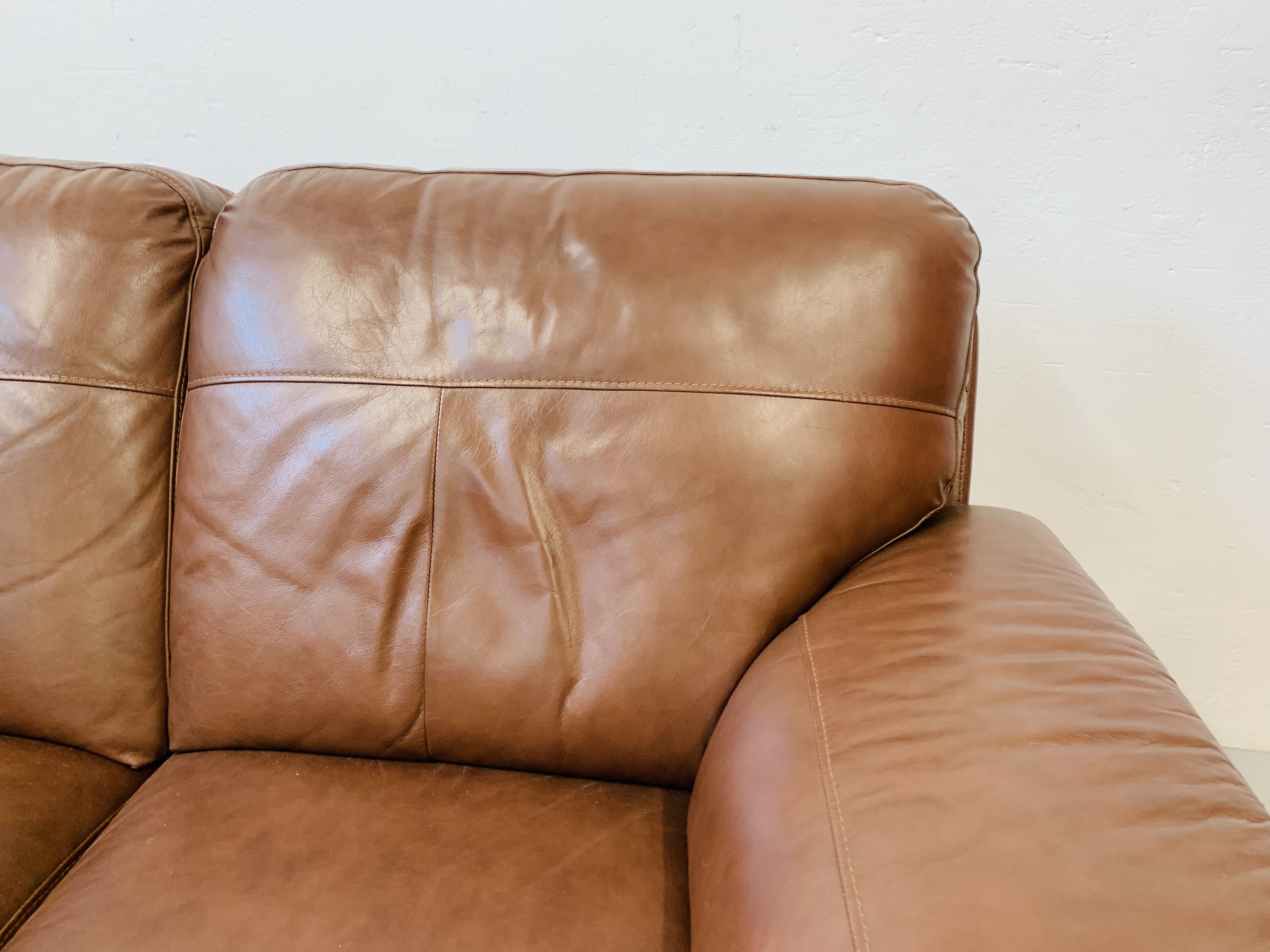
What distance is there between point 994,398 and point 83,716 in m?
1.18

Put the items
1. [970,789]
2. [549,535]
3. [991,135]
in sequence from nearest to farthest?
1. [970,789]
2. [549,535]
3. [991,135]

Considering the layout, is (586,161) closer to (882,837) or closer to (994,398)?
(994,398)

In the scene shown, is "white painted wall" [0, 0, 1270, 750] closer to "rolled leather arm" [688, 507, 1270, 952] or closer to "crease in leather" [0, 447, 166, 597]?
"rolled leather arm" [688, 507, 1270, 952]

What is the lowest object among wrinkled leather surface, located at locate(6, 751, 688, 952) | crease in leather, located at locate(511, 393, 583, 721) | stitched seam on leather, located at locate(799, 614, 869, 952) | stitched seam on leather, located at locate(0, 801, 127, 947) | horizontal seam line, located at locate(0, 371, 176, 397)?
stitched seam on leather, located at locate(0, 801, 127, 947)

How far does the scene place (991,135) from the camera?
1010 millimetres

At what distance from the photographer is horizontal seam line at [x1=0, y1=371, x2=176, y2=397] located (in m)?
0.84

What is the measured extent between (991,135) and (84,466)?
1117 millimetres

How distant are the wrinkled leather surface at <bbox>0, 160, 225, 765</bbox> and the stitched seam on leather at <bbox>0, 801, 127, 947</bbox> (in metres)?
0.10

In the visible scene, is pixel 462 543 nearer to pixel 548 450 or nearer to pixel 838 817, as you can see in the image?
pixel 548 450

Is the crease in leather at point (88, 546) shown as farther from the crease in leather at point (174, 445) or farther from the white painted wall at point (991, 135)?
the white painted wall at point (991, 135)

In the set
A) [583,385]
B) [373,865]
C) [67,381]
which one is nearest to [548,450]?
[583,385]

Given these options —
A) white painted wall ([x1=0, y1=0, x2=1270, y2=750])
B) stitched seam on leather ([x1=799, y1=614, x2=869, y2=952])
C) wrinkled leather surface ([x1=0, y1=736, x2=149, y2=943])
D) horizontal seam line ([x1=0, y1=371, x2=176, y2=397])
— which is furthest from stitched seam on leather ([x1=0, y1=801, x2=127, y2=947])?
white painted wall ([x1=0, y1=0, x2=1270, y2=750])

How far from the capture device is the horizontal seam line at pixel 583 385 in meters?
0.76

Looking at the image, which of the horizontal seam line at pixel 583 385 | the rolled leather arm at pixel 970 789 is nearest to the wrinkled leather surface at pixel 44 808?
the horizontal seam line at pixel 583 385
